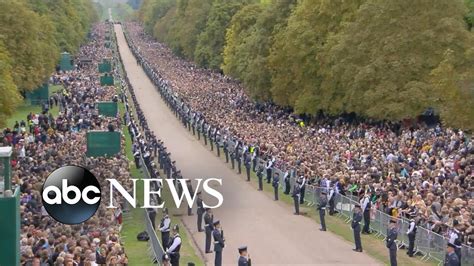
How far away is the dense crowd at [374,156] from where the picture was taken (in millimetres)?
30219

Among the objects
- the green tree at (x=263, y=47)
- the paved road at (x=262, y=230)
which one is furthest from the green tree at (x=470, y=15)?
the paved road at (x=262, y=230)

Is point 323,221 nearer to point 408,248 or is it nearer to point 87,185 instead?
point 408,248

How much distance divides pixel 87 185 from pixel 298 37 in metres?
47.1

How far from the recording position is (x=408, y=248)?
29234 mm

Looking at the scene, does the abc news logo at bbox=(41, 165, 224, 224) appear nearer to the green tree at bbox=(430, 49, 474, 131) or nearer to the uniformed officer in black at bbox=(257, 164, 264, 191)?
the uniformed officer in black at bbox=(257, 164, 264, 191)

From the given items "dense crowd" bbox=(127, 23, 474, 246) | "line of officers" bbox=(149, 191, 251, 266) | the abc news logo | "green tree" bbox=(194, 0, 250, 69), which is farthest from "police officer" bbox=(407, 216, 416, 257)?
"green tree" bbox=(194, 0, 250, 69)

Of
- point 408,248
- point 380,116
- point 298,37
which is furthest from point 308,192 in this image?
point 298,37

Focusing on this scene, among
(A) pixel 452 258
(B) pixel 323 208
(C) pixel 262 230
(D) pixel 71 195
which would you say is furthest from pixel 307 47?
(D) pixel 71 195

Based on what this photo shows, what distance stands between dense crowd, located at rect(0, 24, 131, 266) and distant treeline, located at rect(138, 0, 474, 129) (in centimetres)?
1315

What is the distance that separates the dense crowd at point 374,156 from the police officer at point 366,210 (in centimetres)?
36

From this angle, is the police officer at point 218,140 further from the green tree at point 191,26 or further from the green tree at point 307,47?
the green tree at point 191,26

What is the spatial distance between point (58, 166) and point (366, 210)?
12402 millimetres

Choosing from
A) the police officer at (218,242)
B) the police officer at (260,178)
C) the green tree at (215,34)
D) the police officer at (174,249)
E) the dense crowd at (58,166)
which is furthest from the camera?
the green tree at (215,34)

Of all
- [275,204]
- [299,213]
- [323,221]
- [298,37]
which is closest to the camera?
[323,221]
